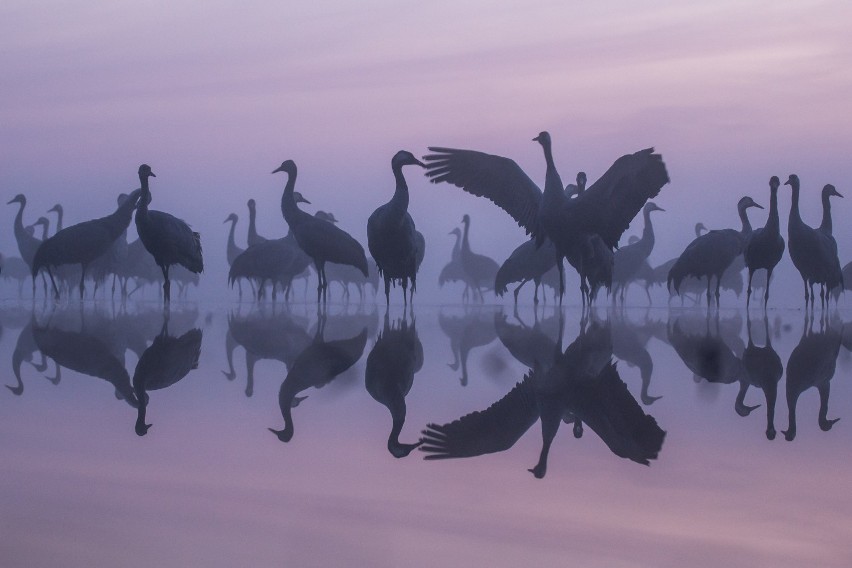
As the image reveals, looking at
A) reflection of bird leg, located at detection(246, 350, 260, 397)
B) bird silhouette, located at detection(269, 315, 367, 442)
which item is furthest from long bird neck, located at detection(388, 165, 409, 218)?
reflection of bird leg, located at detection(246, 350, 260, 397)

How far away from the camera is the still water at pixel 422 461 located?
241 cm

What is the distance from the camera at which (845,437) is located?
4039 millimetres

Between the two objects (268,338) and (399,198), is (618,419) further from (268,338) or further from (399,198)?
(399,198)

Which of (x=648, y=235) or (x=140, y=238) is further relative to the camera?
(x=648, y=235)

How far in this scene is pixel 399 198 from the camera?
14461mm

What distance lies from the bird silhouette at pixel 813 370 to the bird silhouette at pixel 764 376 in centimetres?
6

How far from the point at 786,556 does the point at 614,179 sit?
10.8m

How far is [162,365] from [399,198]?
8.25 metres

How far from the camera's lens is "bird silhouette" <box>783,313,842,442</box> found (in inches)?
179

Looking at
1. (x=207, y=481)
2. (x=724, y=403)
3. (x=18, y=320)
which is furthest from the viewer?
(x=18, y=320)

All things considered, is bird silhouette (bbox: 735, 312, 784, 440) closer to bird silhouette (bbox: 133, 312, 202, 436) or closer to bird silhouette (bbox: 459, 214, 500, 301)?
bird silhouette (bbox: 133, 312, 202, 436)

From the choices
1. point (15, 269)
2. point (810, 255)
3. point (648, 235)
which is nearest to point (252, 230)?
point (648, 235)

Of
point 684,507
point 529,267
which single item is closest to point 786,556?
point 684,507

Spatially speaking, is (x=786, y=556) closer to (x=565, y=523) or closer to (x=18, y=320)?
(x=565, y=523)
